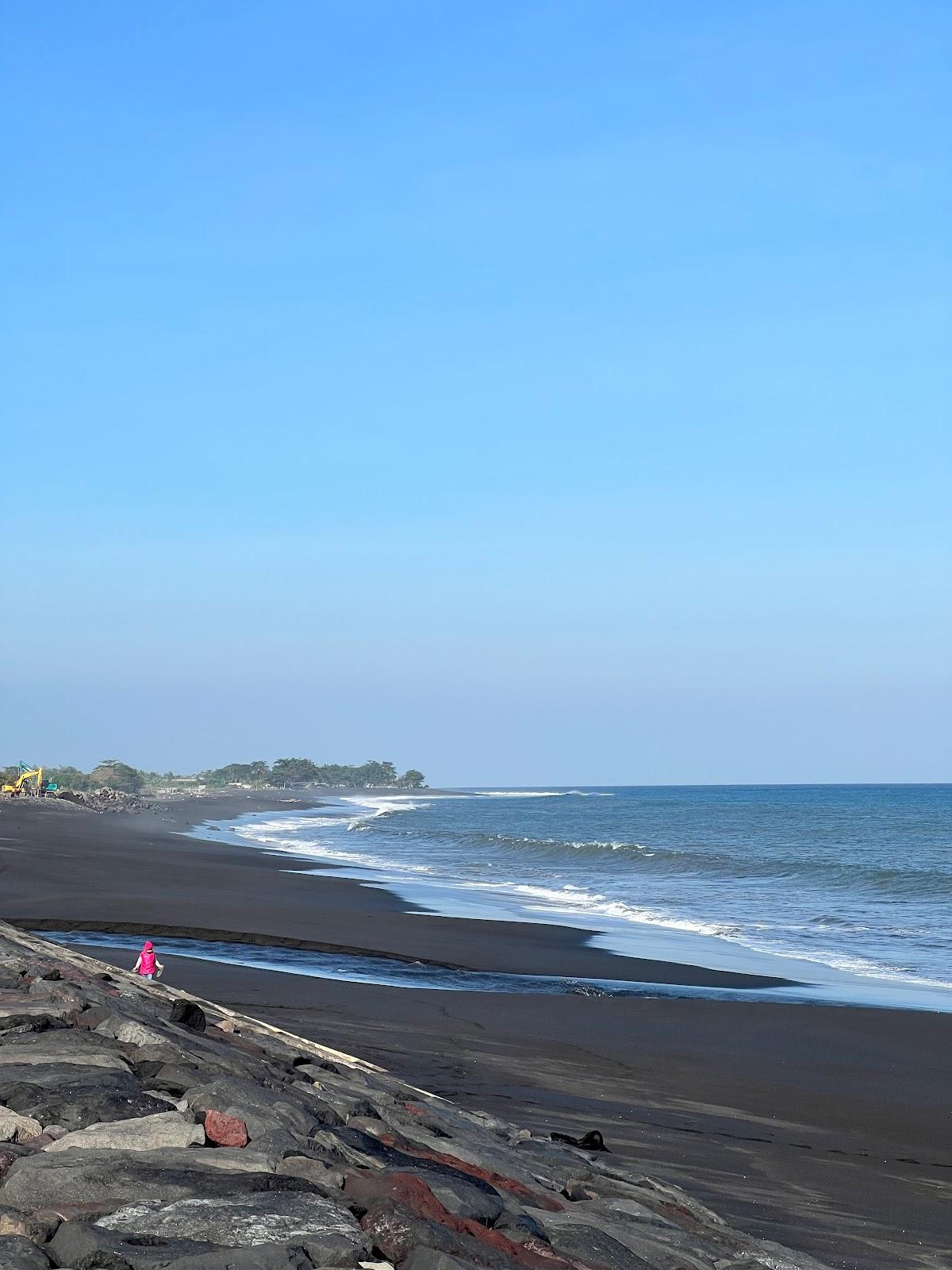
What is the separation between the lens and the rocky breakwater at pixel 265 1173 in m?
4.21

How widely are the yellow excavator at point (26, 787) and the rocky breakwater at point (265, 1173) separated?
6912cm

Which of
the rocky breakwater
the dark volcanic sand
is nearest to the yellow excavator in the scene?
the dark volcanic sand

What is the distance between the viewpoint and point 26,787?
81500 mm

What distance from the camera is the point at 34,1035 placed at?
6.59 meters

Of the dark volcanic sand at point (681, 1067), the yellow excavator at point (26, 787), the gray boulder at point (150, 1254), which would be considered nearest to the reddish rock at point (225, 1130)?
the gray boulder at point (150, 1254)

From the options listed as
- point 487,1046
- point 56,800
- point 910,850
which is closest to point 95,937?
point 487,1046

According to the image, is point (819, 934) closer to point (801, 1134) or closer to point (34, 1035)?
point (801, 1134)

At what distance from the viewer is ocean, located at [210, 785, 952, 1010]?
2075 centimetres

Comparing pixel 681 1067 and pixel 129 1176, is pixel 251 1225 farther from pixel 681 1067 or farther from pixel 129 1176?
pixel 681 1067

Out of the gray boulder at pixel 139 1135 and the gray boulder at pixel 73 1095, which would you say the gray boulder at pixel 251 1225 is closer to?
the gray boulder at pixel 139 1135

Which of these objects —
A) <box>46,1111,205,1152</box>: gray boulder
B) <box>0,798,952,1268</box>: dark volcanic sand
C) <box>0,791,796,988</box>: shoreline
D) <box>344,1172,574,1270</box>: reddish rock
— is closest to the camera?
<box>344,1172,574,1270</box>: reddish rock

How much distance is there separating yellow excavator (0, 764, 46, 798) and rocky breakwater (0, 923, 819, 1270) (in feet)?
227

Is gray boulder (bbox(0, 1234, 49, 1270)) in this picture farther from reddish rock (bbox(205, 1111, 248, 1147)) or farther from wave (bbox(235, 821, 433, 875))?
wave (bbox(235, 821, 433, 875))

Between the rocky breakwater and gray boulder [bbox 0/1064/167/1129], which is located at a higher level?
gray boulder [bbox 0/1064/167/1129]
